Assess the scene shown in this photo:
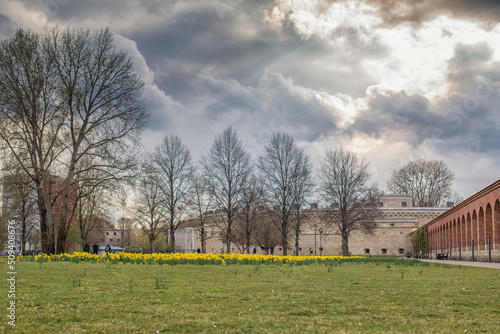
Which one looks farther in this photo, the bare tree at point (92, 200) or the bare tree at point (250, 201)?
the bare tree at point (250, 201)

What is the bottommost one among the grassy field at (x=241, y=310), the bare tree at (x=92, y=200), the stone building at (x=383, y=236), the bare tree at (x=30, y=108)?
the stone building at (x=383, y=236)

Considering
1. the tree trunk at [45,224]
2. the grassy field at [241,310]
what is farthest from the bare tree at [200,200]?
the grassy field at [241,310]

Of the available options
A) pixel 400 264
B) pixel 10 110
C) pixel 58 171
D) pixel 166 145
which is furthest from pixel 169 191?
pixel 400 264

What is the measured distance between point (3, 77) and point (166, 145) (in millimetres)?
23930

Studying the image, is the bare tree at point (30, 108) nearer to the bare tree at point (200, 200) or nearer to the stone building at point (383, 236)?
the bare tree at point (200, 200)

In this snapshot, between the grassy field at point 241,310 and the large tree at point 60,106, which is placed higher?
the large tree at point 60,106

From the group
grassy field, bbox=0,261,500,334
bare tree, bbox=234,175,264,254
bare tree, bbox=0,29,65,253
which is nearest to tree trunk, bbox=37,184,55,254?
bare tree, bbox=0,29,65,253

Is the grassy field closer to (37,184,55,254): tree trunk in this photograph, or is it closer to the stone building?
(37,184,55,254): tree trunk

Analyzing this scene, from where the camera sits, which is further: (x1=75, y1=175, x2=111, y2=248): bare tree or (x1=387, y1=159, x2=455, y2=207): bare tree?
(x1=387, y1=159, x2=455, y2=207): bare tree

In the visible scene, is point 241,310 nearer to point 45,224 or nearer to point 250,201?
point 45,224

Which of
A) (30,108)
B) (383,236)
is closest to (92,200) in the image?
(30,108)

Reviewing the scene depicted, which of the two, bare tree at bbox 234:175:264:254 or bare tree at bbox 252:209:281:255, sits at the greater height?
bare tree at bbox 234:175:264:254

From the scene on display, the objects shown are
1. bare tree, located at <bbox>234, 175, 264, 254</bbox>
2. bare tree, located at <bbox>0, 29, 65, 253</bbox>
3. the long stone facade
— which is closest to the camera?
bare tree, located at <bbox>0, 29, 65, 253</bbox>

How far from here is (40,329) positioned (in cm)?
369
